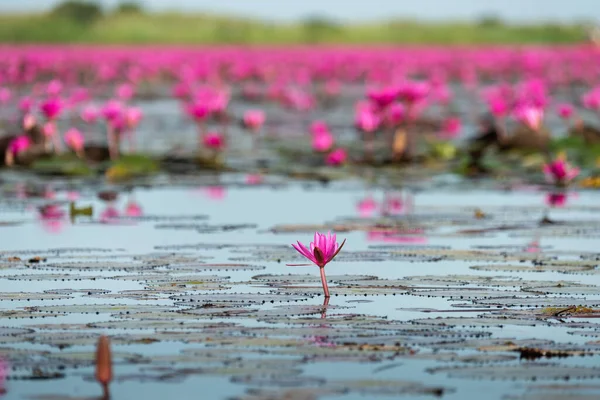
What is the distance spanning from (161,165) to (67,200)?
2338mm

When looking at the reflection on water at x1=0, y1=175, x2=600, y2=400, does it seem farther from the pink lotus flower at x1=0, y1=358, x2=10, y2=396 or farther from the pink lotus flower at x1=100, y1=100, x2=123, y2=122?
the pink lotus flower at x1=100, y1=100, x2=123, y2=122

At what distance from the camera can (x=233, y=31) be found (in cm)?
5941

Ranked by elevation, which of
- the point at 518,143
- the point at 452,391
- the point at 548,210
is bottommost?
the point at 452,391

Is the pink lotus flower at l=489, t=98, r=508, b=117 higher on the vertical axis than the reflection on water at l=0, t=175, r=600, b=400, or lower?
higher

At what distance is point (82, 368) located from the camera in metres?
3.46

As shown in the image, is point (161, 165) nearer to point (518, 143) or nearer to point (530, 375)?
point (518, 143)

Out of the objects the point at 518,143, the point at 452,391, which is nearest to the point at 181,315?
the point at 452,391

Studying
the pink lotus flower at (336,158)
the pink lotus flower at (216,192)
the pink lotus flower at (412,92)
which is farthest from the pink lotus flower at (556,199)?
the pink lotus flower at (336,158)

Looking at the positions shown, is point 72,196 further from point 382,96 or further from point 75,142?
point 382,96

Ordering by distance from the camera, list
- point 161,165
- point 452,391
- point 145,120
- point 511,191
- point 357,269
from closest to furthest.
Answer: point 452,391, point 357,269, point 511,191, point 161,165, point 145,120

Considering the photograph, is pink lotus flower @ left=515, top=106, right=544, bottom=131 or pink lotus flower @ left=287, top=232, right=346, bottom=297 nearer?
pink lotus flower @ left=287, top=232, right=346, bottom=297

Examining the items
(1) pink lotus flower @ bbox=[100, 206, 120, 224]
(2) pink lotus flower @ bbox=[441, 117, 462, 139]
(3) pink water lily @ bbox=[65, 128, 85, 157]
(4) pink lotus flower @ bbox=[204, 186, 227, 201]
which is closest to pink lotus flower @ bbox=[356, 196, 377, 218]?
(4) pink lotus flower @ bbox=[204, 186, 227, 201]

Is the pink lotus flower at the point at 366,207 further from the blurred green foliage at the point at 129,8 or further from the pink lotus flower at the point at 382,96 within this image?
the blurred green foliage at the point at 129,8

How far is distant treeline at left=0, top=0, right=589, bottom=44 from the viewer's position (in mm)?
56500
